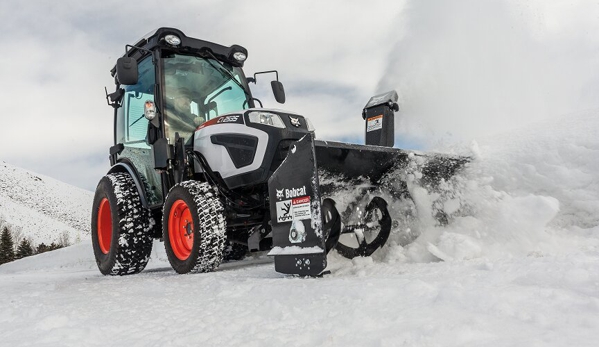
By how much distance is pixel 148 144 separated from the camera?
4.62 meters

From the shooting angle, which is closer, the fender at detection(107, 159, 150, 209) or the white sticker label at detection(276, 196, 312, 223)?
the white sticker label at detection(276, 196, 312, 223)

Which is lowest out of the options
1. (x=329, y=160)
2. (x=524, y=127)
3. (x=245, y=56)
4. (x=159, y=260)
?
(x=159, y=260)

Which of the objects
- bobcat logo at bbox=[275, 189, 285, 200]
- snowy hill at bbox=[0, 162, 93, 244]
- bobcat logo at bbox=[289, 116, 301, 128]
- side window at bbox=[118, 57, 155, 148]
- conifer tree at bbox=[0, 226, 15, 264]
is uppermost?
snowy hill at bbox=[0, 162, 93, 244]

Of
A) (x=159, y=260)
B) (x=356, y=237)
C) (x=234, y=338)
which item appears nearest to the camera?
(x=234, y=338)

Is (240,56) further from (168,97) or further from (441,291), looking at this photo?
(441,291)

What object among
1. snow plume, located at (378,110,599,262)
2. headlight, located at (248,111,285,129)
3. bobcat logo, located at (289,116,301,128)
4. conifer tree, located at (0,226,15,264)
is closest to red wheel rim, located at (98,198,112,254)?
headlight, located at (248,111,285,129)

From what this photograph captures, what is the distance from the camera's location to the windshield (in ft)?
14.8

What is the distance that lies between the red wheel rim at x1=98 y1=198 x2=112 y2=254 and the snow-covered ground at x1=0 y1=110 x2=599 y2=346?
186 cm

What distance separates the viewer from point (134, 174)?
16.0ft

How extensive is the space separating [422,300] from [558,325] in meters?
0.52

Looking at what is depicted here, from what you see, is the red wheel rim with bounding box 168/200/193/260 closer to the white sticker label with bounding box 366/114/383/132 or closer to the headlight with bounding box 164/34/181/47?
the headlight with bounding box 164/34/181/47

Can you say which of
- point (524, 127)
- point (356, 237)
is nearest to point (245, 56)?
point (356, 237)

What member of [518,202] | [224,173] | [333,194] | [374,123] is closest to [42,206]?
[374,123]

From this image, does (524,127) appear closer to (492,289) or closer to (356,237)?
(356,237)
